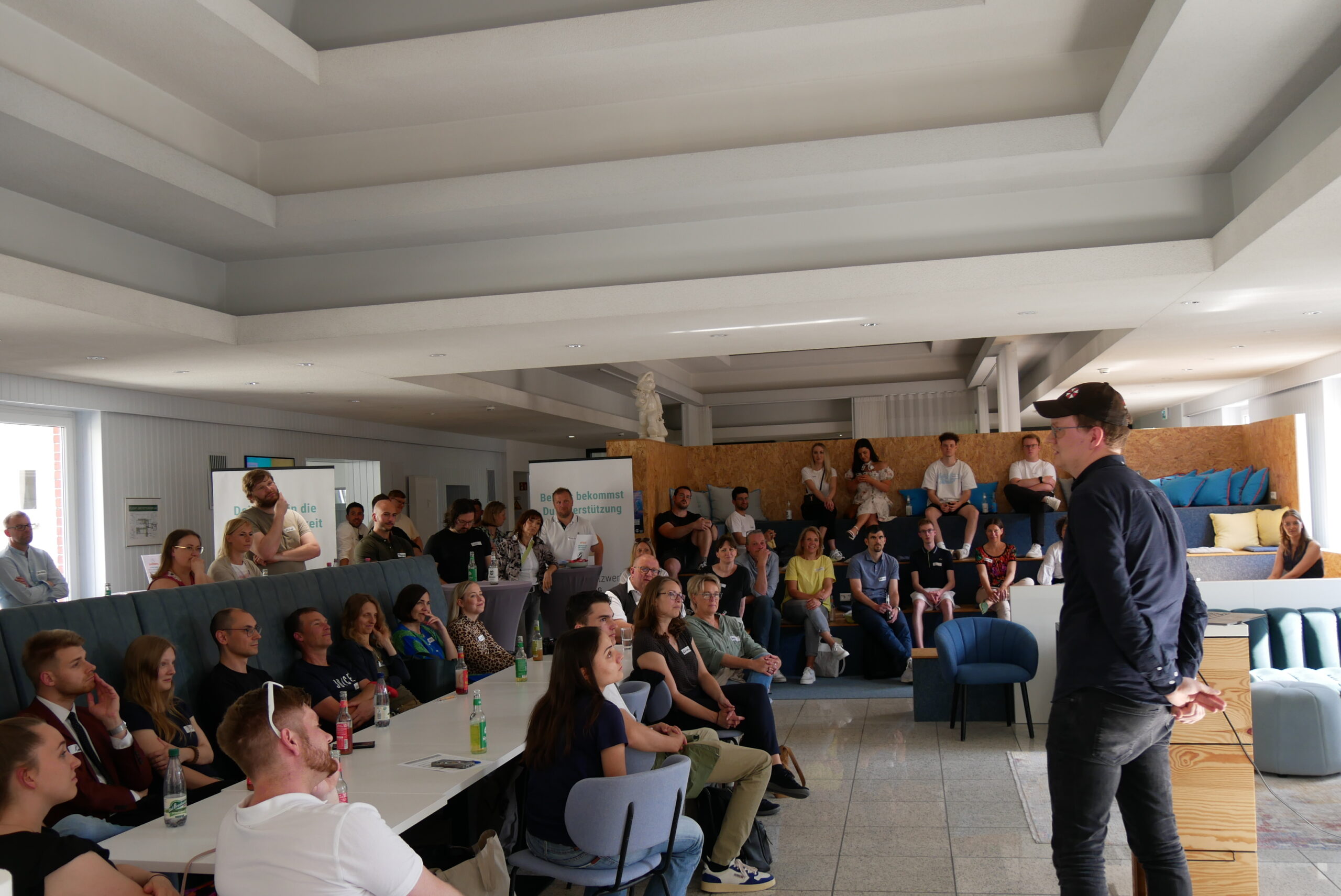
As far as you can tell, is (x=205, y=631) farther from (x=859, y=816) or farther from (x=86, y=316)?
(x=859, y=816)

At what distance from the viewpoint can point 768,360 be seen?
17.1 m

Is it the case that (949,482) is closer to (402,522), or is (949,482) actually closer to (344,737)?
(402,522)

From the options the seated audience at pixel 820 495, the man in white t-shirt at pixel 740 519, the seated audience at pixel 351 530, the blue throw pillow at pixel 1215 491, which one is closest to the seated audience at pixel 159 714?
the seated audience at pixel 351 530

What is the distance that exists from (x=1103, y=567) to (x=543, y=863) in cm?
193

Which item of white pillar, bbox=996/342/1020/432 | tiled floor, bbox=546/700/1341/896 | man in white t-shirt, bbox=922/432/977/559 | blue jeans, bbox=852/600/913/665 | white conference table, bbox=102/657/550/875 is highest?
white pillar, bbox=996/342/1020/432

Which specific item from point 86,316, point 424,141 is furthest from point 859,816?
point 86,316

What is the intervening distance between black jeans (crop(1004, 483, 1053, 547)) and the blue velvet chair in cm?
433

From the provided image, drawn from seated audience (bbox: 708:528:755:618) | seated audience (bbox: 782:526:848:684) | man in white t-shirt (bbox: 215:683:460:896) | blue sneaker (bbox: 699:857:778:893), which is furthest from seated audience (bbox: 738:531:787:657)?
man in white t-shirt (bbox: 215:683:460:896)

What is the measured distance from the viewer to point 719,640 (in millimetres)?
5598

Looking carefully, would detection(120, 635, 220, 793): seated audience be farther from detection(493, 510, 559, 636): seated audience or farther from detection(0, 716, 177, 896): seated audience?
detection(493, 510, 559, 636): seated audience

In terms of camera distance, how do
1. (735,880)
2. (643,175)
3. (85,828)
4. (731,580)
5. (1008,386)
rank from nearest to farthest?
(85,828) → (735,880) → (643,175) → (731,580) → (1008,386)

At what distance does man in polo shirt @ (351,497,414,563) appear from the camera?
28.6ft

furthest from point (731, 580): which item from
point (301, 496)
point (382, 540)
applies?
point (301, 496)

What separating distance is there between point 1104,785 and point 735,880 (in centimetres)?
185
